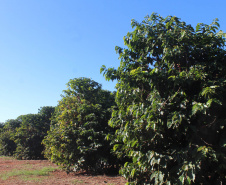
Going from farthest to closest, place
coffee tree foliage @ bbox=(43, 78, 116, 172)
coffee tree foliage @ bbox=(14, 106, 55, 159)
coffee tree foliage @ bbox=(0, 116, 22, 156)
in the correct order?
coffee tree foliage @ bbox=(0, 116, 22, 156) < coffee tree foliage @ bbox=(14, 106, 55, 159) < coffee tree foliage @ bbox=(43, 78, 116, 172)

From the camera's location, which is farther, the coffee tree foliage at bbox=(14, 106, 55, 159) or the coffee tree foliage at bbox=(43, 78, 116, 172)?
the coffee tree foliage at bbox=(14, 106, 55, 159)

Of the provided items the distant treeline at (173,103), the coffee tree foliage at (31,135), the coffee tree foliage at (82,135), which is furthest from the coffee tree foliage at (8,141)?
the distant treeline at (173,103)

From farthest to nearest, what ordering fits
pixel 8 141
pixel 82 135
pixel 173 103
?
pixel 8 141 → pixel 82 135 → pixel 173 103

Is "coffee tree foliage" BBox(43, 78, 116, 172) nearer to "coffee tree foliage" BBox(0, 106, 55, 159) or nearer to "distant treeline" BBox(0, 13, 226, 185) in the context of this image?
"distant treeline" BBox(0, 13, 226, 185)

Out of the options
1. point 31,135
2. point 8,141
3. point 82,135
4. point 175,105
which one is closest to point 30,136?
point 31,135

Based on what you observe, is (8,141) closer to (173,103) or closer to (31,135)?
(31,135)

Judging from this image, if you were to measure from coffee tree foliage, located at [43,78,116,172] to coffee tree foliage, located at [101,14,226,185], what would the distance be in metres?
3.96

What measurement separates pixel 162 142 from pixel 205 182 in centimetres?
103

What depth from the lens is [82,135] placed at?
8.94 metres

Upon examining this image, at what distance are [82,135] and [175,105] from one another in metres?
5.71

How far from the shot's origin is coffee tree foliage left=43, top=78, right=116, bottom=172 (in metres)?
8.75

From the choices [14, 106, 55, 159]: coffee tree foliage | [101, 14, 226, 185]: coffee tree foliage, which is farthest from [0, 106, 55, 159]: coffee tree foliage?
[101, 14, 226, 185]: coffee tree foliage

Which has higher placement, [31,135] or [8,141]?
[31,135]

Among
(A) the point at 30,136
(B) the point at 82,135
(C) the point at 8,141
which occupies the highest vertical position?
(A) the point at 30,136
